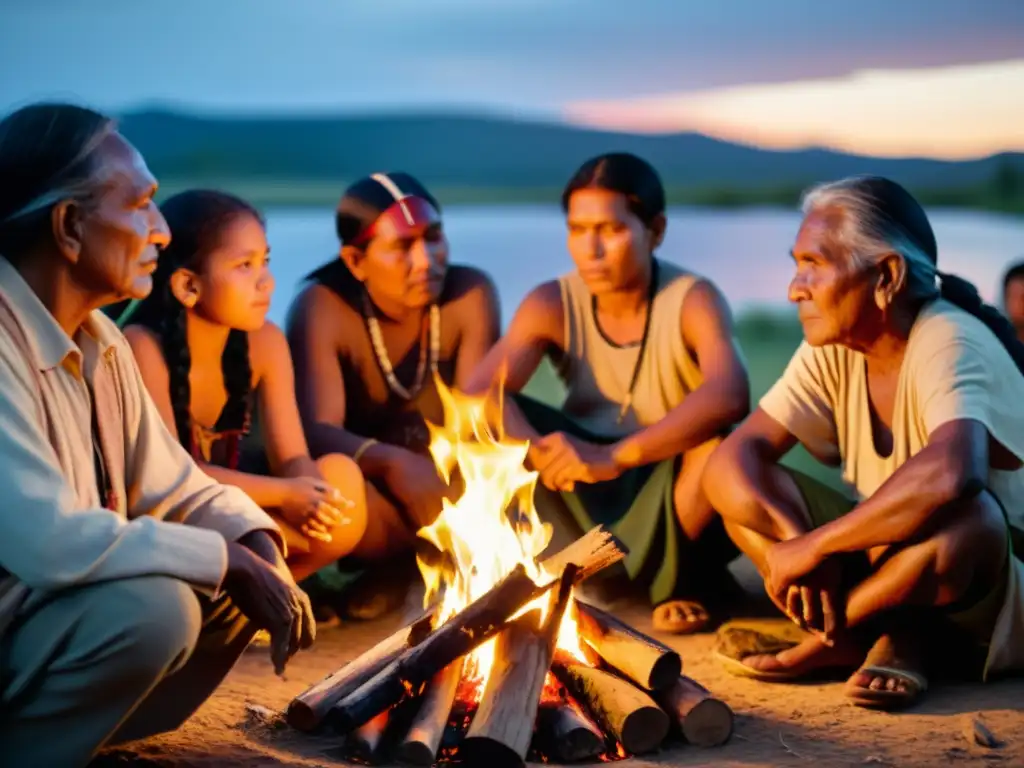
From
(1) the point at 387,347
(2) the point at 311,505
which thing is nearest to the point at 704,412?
(1) the point at 387,347

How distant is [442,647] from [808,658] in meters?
1.37

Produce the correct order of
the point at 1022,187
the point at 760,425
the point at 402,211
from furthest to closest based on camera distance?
the point at 1022,187
the point at 402,211
the point at 760,425

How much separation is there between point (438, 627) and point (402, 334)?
2.01 m

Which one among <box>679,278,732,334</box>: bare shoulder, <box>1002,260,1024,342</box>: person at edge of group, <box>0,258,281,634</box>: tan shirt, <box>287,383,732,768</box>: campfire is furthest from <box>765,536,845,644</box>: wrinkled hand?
<box>1002,260,1024,342</box>: person at edge of group

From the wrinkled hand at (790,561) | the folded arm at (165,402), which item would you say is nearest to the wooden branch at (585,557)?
the wrinkled hand at (790,561)

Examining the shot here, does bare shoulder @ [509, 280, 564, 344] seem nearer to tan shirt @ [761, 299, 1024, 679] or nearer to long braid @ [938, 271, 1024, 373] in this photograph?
tan shirt @ [761, 299, 1024, 679]

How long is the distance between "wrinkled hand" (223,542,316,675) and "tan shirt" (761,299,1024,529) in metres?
2.05

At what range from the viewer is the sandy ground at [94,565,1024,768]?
12.1ft

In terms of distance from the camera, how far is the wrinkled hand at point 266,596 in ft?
11.1

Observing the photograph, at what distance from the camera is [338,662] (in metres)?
4.84

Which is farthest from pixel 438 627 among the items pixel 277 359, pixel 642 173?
pixel 642 173

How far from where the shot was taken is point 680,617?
16.8ft

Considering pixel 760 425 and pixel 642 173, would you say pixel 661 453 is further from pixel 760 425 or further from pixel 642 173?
pixel 642 173

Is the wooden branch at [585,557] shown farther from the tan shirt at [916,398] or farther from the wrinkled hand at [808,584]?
the tan shirt at [916,398]
